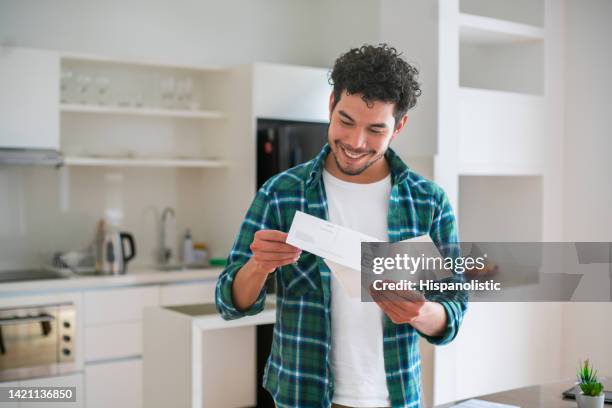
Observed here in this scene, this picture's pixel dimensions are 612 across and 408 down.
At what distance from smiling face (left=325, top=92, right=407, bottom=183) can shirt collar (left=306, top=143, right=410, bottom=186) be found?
70 mm

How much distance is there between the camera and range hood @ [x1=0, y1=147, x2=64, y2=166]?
13.3 feet

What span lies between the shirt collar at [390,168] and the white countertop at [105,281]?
259cm

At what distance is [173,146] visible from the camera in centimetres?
511

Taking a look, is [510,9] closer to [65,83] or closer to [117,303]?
[65,83]

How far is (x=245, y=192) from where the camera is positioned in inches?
186

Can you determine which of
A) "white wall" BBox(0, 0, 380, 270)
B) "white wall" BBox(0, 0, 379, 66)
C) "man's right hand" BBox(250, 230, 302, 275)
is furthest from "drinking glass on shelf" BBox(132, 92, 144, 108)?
"man's right hand" BBox(250, 230, 302, 275)

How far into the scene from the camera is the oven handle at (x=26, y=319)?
382 cm

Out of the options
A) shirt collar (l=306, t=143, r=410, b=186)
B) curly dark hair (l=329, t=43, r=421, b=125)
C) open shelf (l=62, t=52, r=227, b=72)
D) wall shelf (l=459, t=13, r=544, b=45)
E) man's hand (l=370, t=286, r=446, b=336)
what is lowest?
man's hand (l=370, t=286, r=446, b=336)

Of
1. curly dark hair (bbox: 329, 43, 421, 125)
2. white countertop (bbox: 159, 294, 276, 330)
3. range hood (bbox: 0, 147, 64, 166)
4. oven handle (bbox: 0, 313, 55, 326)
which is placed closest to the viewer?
curly dark hair (bbox: 329, 43, 421, 125)

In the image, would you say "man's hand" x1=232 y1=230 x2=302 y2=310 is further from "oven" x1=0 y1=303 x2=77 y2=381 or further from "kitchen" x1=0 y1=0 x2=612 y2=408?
"oven" x1=0 y1=303 x2=77 y2=381

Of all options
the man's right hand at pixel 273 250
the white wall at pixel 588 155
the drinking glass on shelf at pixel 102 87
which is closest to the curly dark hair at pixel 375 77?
the man's right hand at pixel 273 250

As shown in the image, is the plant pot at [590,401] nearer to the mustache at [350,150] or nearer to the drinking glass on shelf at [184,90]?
the mustache at [350,150]

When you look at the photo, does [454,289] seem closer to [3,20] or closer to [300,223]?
[300,223]

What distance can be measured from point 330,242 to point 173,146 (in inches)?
146
